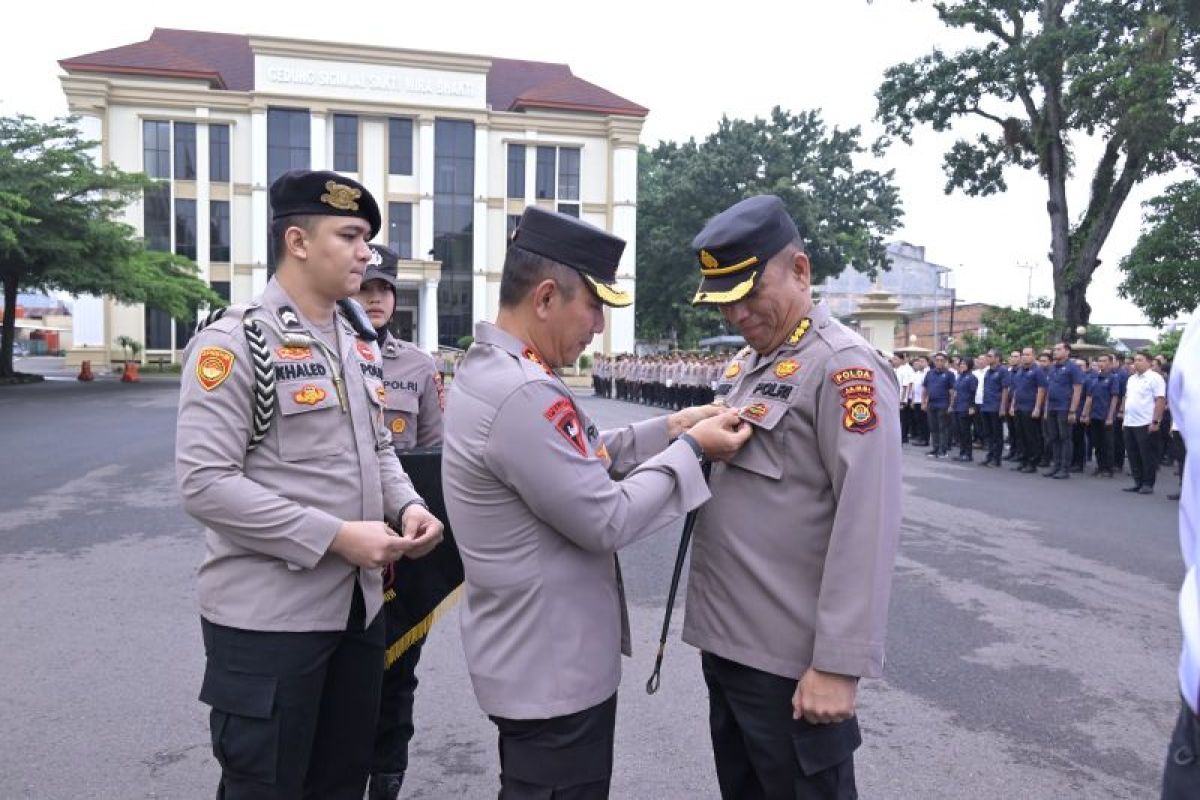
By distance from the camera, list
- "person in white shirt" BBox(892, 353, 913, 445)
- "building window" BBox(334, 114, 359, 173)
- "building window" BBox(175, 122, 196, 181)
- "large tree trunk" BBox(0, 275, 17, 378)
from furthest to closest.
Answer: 1. "building window" BBox(334, 114, 359, 173)
2. "building window" BBox(175, 122, 196, 181)
3. "large tree trunk" BBox(0, 275, 17, 378)
4. "person in white shirt" BBox(892, 353, 913, 445)

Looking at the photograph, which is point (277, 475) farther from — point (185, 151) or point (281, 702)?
point (185, 151)

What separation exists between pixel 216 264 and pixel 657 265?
2134 centimetres

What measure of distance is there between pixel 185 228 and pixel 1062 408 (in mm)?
39143

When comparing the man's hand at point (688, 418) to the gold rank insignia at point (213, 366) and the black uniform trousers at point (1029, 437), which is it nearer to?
the gold rank insignia at point (213, 366)

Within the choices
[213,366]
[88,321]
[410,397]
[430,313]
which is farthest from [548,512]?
[88,321]

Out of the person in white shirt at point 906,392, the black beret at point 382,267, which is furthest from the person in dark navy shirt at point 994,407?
the black beret at point 382,267

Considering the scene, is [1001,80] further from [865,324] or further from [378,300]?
[378,300]

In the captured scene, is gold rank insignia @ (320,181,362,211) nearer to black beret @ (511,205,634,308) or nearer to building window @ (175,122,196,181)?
black beret @ (511,205,634,308)

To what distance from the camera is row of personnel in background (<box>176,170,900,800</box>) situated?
194 cm

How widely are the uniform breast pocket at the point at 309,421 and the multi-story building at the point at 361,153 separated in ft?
128

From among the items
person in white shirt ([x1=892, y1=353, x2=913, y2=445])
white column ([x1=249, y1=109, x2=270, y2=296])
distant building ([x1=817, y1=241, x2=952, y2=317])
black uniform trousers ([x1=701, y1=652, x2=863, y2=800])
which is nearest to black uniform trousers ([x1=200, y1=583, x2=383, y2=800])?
black uniform trousers ([x1=701, y1=652, x2=863, y2=800])

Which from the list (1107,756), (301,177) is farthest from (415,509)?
(1107,756)

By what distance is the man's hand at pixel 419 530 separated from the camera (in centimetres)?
223

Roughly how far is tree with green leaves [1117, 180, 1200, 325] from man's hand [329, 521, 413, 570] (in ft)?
72.0
